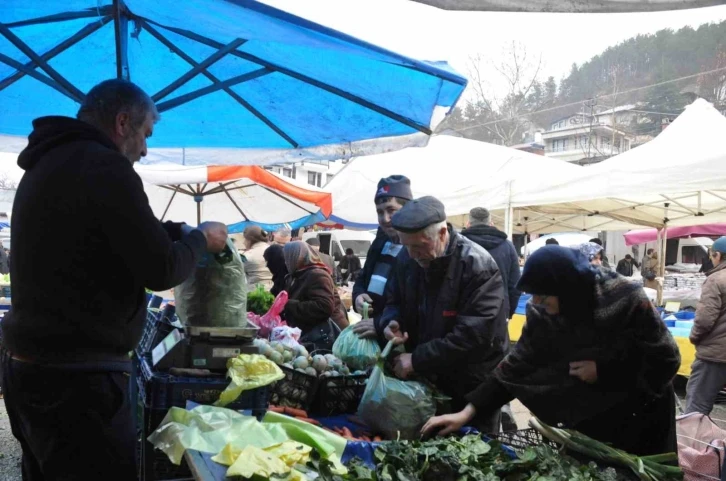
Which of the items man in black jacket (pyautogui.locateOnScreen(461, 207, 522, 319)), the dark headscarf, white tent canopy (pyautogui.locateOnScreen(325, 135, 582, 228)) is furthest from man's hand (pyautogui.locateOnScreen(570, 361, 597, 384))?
white tent canopy (pyautogui.locateOnScreen(325, 135, 582, 228))

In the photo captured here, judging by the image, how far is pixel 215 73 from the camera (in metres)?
3.86

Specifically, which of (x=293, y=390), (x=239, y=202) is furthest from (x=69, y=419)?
(x=239, y=202)

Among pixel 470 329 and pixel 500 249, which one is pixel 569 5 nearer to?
pixel 470 329

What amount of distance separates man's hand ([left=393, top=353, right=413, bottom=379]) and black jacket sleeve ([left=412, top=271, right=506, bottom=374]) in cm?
3

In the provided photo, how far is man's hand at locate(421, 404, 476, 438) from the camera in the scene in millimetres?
2619

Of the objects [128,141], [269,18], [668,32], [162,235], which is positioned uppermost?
[668,32]

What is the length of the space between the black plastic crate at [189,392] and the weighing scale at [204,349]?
0.06m

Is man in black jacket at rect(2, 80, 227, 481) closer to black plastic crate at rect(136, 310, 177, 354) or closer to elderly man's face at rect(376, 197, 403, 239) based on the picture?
black plastic crate at rect(136, 310, 177, 354)

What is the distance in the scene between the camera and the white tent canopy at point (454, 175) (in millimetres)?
9305

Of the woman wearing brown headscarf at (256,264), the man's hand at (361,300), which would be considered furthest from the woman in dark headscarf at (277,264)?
the man's hand at (361,300)

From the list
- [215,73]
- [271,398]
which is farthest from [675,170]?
[271,398]

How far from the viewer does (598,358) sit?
2.41 meters

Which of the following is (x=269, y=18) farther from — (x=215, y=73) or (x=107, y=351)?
(x=215, y=73)

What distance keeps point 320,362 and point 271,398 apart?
312 mm
